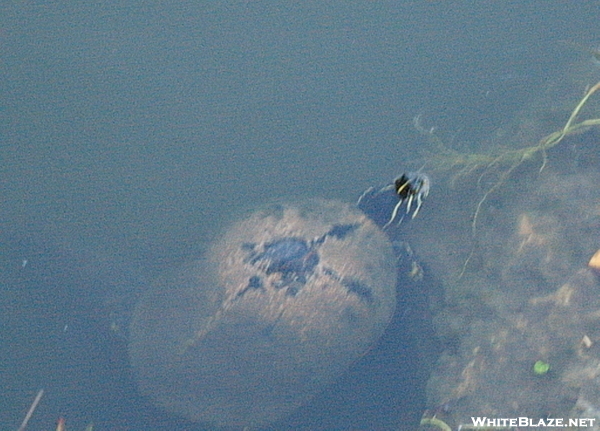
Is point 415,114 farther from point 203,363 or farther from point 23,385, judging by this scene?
point 23,385

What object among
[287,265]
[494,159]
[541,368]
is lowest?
[541,368]

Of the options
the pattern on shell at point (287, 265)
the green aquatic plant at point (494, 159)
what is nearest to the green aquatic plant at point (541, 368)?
the green aquatic plant at point (494, 159)

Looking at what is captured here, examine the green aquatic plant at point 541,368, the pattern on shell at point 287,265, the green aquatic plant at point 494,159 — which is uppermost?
the green aquatic plant at point 494,159

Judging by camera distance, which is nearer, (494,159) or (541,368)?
(541,368)

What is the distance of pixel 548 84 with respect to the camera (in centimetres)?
472

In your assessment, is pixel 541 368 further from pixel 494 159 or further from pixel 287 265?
pixel 287 265

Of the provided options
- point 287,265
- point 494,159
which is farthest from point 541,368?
point 287,265

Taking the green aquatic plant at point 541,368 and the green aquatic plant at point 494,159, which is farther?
the green aquatic plant at point 494,159

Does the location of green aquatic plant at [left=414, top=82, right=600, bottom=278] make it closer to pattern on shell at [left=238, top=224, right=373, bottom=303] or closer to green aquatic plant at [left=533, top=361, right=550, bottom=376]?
green aquatic plant at [left=533, top=361, right=550, bottom=376]

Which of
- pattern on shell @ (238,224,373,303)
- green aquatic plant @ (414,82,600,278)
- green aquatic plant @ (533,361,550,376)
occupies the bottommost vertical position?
green aquatic plant @ (533,361,550,376)

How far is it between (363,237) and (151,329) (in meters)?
1.49

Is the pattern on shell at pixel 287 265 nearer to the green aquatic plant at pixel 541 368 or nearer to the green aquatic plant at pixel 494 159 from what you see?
the green aquatic plant at pixel 494 159

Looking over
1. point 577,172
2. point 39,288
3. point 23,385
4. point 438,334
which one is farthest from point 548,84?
point 23,385

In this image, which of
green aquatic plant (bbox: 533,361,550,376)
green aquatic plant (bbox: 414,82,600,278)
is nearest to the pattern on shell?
green aquatic plant (bbox: 414,82,600,278)
